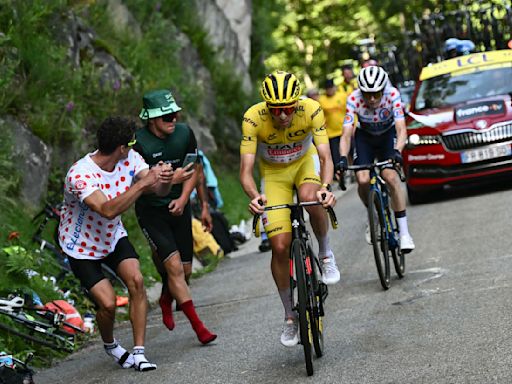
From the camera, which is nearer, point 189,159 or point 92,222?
point 92,222

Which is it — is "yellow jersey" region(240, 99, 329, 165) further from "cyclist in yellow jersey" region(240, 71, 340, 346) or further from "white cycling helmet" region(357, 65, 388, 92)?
"white cycling helmet" region(357, 65, 388, 92)

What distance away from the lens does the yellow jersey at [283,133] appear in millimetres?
8828

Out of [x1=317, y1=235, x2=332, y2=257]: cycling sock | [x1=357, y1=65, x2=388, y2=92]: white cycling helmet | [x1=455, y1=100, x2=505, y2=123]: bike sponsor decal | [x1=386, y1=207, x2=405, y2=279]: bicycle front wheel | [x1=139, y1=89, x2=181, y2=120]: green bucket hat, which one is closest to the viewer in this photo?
[x1=317, y1=235, x2=332, y2=257]: cycling sock

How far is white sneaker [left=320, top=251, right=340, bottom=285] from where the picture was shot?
9109mm

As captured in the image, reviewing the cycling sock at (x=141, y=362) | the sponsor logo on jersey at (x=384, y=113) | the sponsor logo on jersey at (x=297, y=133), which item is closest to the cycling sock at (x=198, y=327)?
the cycling sock at (x=141, y=362)

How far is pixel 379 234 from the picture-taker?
37.8ft

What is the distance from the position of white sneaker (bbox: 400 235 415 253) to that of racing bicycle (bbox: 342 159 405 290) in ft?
0.13

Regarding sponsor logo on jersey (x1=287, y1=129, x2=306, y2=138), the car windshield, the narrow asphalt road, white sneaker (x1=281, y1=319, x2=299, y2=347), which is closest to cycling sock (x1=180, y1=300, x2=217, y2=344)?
the narrow asphalt road

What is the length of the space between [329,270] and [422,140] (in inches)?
346

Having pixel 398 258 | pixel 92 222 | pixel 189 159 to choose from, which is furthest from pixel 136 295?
pixel 398 258

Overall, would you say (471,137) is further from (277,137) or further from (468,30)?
(468,30)

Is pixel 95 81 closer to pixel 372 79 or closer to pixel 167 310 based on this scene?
pixel 372 79

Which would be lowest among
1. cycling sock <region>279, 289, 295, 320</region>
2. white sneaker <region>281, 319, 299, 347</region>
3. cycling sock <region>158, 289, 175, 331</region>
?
cycling sock <region>158, 289, 175, 331</region>

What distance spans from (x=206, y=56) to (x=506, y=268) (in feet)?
56.3
